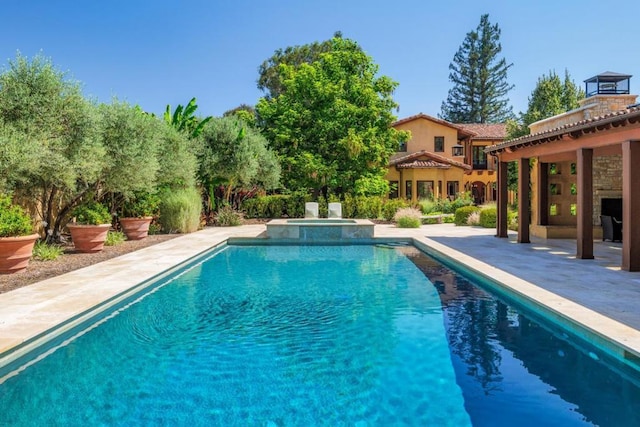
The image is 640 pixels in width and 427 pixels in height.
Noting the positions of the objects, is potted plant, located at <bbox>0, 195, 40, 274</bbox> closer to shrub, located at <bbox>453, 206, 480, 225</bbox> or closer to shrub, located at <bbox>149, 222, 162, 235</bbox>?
shrub, located at <bbox>149, 222, 162, 235</bbox>

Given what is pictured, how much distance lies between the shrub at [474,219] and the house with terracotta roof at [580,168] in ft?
14.4

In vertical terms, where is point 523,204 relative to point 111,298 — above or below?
above

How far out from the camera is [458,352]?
5.73 m

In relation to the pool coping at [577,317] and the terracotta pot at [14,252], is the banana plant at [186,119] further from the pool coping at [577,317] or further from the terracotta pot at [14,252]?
the pool coping at [577,317]

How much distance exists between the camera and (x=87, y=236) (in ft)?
41.5

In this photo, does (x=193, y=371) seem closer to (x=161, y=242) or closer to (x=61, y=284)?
(x=61, y=284)

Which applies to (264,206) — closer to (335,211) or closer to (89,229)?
(335,211)

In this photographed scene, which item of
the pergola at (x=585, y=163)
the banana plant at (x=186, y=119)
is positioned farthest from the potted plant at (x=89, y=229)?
the pergola at (x=585, y=163)

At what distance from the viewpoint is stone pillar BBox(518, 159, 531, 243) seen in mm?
14531

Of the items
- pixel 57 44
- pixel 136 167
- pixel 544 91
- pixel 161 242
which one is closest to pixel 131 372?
pixel 136 167

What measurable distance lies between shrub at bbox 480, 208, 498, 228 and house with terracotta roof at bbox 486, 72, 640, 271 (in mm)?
3108

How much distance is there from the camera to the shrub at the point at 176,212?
1911 cm

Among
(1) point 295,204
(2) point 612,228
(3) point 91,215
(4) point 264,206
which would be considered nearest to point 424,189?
(1) point 295,204

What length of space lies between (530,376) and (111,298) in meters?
5.87
